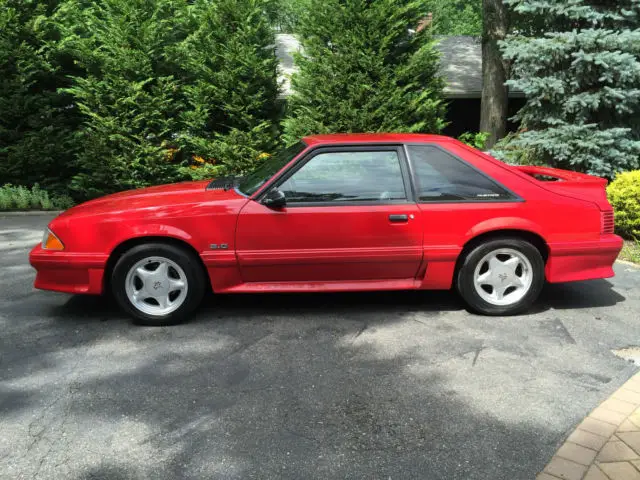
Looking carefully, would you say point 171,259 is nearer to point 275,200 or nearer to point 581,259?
point 275,200

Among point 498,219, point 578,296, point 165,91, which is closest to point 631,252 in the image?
point 578,296

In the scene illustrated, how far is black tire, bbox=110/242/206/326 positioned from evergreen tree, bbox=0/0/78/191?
6.84m

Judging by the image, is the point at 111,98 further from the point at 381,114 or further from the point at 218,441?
the point at 218,441

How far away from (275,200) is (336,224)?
1.74 feet

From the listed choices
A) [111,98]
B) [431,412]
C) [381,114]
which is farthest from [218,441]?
[111,98]

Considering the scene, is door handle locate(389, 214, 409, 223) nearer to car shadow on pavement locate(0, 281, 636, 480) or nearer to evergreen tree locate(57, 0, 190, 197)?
car shadow on pavement locate(0, 281, 636, 480)

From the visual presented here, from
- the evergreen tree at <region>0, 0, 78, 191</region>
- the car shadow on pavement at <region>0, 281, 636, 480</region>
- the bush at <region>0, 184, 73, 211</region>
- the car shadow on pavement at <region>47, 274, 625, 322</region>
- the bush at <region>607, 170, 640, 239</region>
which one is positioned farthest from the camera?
the evergreen tree at <region>0, 0, 78, 191</region>

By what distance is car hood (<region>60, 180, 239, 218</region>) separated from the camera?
4.62 meters

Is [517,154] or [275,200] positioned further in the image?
[517,154]

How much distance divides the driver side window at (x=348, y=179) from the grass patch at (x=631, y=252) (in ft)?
12.1

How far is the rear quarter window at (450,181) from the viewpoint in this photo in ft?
15.3

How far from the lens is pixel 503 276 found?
187 inches

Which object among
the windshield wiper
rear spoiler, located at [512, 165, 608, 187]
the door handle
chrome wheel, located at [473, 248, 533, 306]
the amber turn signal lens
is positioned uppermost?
the windshield wiper

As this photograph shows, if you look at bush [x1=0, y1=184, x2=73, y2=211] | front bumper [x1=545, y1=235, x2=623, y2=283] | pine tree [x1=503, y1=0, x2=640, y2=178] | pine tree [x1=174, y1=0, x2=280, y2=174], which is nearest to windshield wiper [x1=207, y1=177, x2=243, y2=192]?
front bumper [x1=545, y1=235, x2=623, y2=283]
